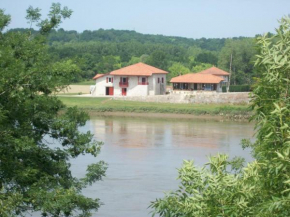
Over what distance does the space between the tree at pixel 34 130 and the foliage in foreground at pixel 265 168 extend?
339 cm

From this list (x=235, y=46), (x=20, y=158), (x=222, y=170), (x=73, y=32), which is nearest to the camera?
(x=222, y=170)

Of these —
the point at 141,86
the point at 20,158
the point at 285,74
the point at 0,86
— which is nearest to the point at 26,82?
the point at 0,86

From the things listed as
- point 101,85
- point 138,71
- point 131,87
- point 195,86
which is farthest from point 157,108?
point 195,86

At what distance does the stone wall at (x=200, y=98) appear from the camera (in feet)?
163

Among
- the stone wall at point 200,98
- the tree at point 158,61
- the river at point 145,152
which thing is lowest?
the river at point 145,152

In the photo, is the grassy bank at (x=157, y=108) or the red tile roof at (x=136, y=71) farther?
the red tile roof at (x=136, y=71)

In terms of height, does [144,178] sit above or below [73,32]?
below

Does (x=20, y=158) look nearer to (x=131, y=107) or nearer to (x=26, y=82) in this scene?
(x=26, y=82)

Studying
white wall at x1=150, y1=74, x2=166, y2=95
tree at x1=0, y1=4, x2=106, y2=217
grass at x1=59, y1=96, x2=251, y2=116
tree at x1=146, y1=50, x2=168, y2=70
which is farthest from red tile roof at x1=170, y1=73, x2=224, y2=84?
tree at x1=0, y1=4, x2=106, y2=217

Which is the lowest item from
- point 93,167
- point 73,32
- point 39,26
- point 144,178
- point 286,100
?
point 144,178

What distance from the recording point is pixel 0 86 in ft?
32.3

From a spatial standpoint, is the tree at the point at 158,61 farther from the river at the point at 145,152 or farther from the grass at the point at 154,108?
the river at the point at 145,152

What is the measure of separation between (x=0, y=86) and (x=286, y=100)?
4.74 metres

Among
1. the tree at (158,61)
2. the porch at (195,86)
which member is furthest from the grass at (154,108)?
the tree at (158,61)
